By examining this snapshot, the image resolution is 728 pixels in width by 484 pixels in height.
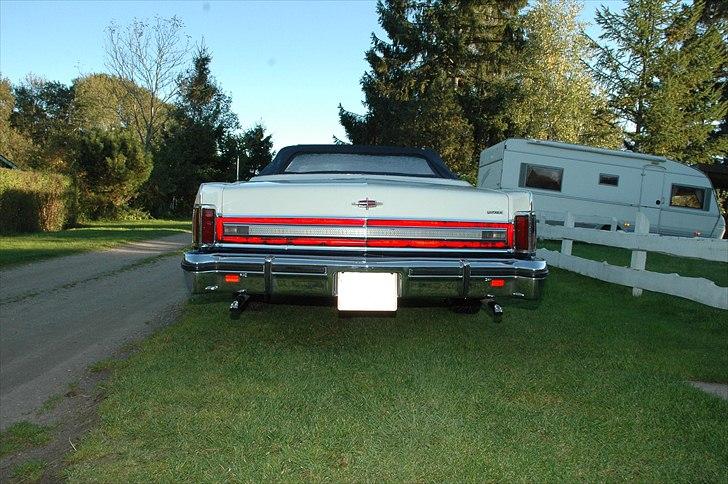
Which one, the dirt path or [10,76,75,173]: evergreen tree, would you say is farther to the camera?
[10,76,75,173]: evergreen tree

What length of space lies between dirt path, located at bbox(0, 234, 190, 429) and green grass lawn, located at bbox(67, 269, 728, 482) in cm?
59

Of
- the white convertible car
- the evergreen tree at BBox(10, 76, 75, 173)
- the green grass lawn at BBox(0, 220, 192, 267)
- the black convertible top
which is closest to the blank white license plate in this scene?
the white convertible car

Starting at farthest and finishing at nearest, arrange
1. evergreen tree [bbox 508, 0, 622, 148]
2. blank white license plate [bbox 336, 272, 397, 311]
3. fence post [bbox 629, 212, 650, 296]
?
evergreen tree [bbox 508, 0, 622, 148]
fence post [bbox 629, 212, 650, 296]
blank white license plate [bbox 336, 272, 397, 311]

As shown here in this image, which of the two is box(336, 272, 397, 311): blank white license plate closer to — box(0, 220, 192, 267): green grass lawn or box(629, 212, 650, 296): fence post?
box(629, 212, 650, 296): fence post

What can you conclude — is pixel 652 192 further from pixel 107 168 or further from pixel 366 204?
pixel 107 168

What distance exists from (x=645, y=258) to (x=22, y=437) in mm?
7416

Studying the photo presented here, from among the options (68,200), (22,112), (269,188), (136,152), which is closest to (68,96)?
(22,112)

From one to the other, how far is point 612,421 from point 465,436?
2.76 ft

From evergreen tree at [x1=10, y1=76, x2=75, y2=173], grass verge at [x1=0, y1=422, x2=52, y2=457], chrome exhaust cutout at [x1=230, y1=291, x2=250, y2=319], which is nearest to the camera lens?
grass verge at [x1=0, y1=422, x2=52, y2=457]

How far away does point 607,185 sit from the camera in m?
17.2

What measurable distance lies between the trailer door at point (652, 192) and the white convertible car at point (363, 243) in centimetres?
1457

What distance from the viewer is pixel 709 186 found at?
57.4 ft

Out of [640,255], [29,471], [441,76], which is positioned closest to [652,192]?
[640,255]

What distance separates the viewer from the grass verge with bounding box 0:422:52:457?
3319 mm
